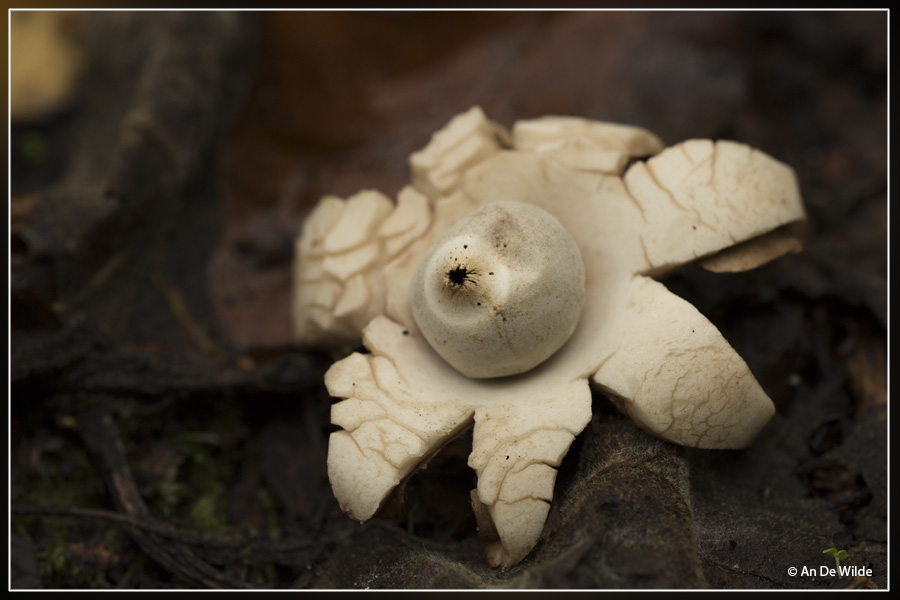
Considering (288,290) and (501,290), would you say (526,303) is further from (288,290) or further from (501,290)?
(288,290)

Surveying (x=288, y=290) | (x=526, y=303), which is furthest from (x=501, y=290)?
(x=288, y=290)

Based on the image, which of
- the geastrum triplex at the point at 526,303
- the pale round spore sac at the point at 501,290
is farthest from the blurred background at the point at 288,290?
the pale round spore sac at the point at 501,290

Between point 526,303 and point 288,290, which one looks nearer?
point 526,303

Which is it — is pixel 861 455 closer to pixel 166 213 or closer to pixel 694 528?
pixel 694 528

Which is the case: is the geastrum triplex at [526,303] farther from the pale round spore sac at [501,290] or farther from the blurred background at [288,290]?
the blurred background at [288,290]

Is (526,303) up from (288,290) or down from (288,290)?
up
